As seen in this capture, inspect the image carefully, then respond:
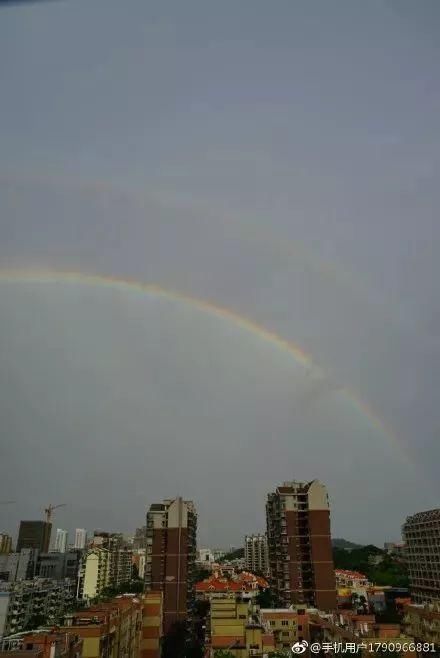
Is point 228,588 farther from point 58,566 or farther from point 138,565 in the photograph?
point 138,565

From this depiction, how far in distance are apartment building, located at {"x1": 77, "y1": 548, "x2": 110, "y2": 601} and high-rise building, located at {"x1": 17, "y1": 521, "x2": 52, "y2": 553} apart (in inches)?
926

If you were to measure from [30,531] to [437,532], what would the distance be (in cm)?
5564

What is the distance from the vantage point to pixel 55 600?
119 ft

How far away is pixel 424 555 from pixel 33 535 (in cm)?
5386

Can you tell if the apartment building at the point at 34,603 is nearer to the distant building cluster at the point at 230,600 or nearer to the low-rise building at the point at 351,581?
the distant building cluster at the point at 230,600

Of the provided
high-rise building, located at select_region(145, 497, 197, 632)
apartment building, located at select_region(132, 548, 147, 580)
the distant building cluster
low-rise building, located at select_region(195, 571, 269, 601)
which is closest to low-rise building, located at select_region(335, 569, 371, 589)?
the distant building cluster

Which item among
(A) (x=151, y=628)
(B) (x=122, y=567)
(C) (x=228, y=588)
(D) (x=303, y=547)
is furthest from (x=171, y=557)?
(B) (x=122, y=567)

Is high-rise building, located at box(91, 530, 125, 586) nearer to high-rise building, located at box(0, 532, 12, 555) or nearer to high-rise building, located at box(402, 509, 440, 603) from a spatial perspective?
high-rise building, located at box(0, 532, 12, 555)

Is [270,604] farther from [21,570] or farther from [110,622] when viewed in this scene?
[21,570]

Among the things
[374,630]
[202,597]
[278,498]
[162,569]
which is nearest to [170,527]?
[162,569]

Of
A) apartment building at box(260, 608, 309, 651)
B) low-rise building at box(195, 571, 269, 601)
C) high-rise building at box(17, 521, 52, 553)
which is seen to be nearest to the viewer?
apartment building at box(260, 608, 309, 651)

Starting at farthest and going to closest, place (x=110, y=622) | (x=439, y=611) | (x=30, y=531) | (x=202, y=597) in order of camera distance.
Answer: (x=30, y=531)
(x=202, y=597)
(x=439, y=611)
(x=110, y=622)

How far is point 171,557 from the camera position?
2858cm

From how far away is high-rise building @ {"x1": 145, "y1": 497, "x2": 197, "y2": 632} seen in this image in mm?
27234
